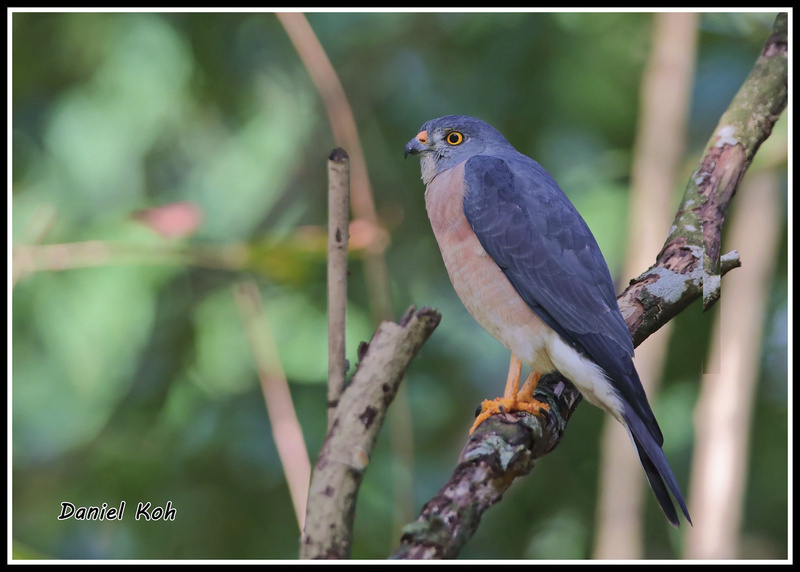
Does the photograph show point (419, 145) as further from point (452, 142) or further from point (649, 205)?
point (649, 205)

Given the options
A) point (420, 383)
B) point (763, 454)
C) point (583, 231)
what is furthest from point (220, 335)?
point (763, 454)

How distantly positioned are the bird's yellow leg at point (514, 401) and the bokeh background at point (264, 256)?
5.90ft

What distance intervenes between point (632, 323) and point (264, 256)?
2321 mm

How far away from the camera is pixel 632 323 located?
3459 mm

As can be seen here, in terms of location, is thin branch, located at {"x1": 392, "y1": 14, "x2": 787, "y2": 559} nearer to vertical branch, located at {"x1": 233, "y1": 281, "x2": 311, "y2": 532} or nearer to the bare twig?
the bare twig

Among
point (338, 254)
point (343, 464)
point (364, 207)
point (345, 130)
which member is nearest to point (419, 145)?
point (364, 207)

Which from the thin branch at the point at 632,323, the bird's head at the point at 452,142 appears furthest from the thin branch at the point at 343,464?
the bird's head at the point at 452,142

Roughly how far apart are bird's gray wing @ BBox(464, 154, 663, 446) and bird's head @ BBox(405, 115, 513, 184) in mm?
279

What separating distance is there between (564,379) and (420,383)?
225 centimetres

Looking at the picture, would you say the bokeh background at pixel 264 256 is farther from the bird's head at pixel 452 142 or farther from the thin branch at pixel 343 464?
the thin branch at pixel 343 464
